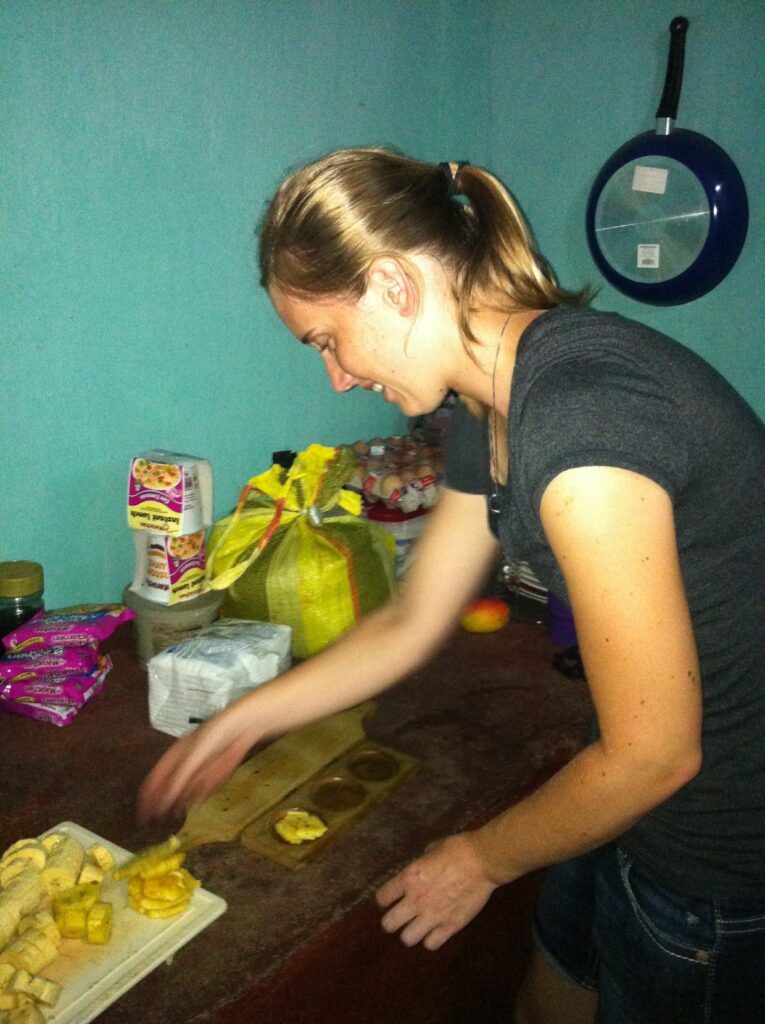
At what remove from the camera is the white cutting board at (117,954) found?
0.68 metres

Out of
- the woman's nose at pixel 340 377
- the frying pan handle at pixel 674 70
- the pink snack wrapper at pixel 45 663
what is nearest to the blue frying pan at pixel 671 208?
the frying pan handle at pixel 674 70

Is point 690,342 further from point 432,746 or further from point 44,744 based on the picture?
point 44,744

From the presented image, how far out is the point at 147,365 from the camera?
1.30 metres

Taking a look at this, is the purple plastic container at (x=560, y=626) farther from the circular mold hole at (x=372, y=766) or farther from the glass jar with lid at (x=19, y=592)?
the glass jar with lid at (x=19, y=592)

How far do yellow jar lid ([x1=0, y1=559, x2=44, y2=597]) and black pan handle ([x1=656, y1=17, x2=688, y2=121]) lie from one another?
49.5 inches

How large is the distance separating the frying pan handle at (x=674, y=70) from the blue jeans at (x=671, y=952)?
1.22 metres

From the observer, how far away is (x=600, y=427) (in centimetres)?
54

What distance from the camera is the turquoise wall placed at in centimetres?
114

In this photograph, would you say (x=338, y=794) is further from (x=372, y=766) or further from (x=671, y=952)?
(x=671, y=952)

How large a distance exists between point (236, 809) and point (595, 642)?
1.67 ft

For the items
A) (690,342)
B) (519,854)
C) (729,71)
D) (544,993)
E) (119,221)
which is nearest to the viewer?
(519,854)

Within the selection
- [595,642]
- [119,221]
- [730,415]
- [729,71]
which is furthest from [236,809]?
[729,71]

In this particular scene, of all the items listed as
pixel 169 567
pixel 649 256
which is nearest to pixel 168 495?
pixel 169 567

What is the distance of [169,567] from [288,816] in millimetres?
426
